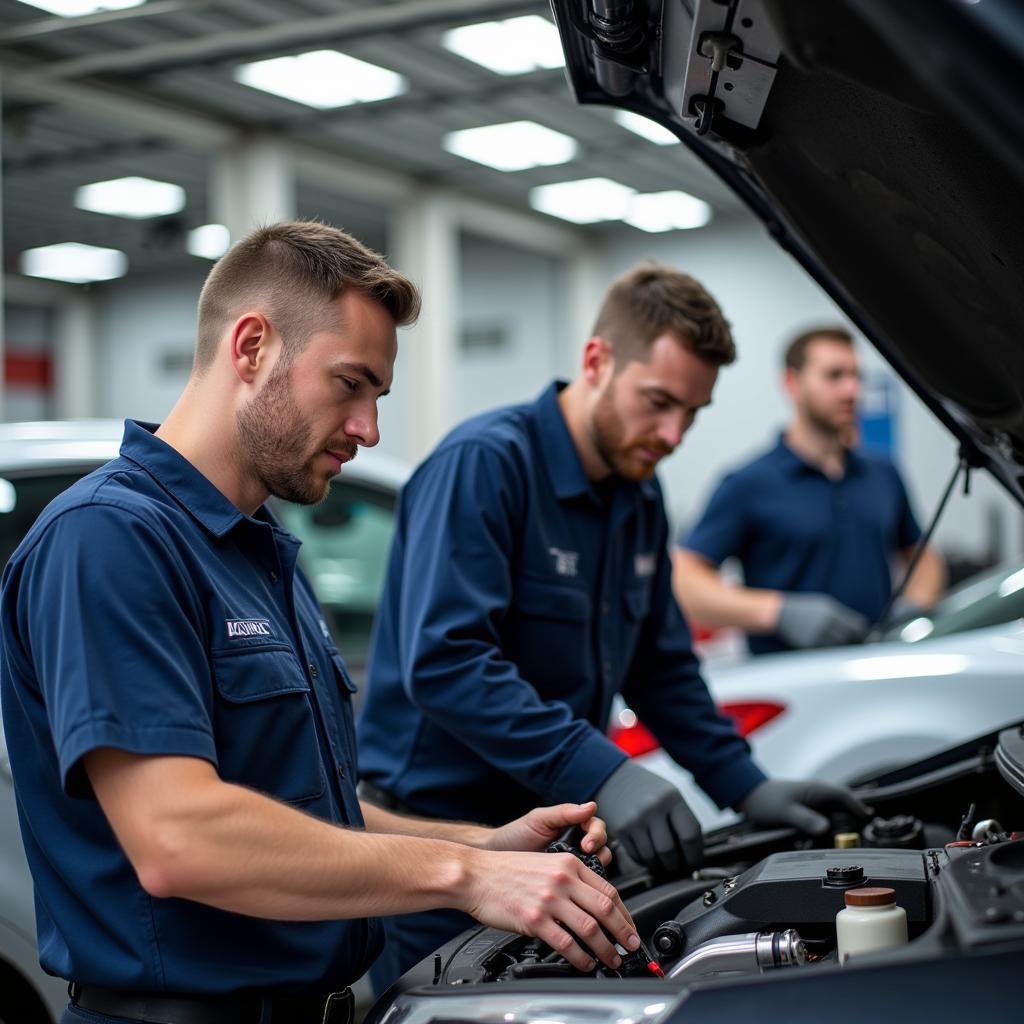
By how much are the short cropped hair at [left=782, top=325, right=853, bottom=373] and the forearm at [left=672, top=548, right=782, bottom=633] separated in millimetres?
715

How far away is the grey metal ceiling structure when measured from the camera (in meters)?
7.96

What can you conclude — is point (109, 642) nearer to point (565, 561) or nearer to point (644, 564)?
point (565, 561)

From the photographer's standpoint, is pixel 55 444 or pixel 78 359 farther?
pixel 78 359

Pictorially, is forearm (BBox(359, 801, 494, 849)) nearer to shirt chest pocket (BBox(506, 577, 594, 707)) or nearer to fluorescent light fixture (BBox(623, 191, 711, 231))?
shirt chest pocket (BBox(506, 577, 594, 707))

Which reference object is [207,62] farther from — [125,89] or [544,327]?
[544,327]

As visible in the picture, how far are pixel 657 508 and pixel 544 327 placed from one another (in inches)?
477

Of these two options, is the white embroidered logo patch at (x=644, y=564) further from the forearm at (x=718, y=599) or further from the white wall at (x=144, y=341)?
the white wall at (x=144, y=341)

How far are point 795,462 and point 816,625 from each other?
623mm

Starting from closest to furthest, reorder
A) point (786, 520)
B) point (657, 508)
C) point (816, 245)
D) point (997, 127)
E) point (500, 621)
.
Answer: point (997, 127) → point (816, 245) → point (500, 621) → point (657, 508) → point (786, 520)

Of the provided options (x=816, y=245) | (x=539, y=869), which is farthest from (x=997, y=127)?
(x=816, y=245)

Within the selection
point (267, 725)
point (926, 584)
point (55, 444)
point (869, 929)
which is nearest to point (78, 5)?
point (55, 444)

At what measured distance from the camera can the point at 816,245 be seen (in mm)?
2092

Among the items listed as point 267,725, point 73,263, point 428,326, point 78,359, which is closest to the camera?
point 267,725

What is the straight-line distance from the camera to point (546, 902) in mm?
1474
